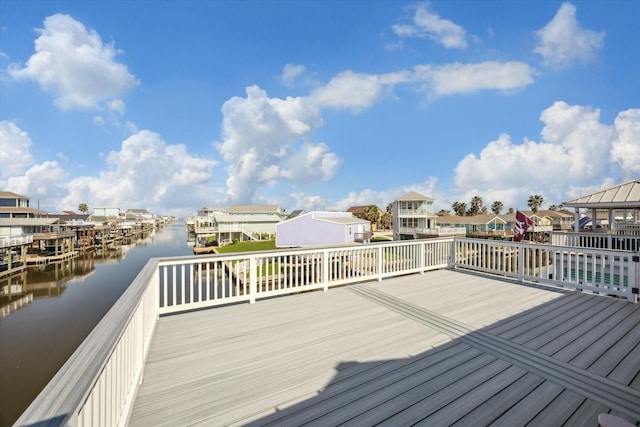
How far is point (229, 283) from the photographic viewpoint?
4.40 meters

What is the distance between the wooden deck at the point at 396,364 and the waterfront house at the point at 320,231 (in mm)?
18821

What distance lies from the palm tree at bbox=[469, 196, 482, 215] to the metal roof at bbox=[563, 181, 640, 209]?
4719 cm

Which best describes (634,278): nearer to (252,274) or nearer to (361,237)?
(252,274)

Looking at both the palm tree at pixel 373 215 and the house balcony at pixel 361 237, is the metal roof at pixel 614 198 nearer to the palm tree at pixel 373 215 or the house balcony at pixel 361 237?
the house balcony at pixel 361 237

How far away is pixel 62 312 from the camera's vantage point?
1797 cm

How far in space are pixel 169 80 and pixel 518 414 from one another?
2203cm

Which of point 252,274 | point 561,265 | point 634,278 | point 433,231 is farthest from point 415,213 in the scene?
point 252,274

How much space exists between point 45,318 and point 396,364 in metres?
23.3

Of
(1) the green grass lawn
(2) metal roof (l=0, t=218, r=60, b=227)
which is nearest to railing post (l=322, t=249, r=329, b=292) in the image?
(1) the green grass lawn

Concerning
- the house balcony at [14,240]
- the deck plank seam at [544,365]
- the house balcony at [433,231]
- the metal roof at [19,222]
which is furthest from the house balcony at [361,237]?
the metal roof at [19,222]

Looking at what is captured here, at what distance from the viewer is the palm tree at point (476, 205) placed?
53531mm

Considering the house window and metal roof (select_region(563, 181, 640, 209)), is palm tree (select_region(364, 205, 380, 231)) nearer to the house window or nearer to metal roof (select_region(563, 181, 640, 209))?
the house window

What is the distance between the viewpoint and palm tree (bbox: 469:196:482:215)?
53531 mm

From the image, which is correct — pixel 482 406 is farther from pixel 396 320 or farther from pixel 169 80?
pixel 169 80
